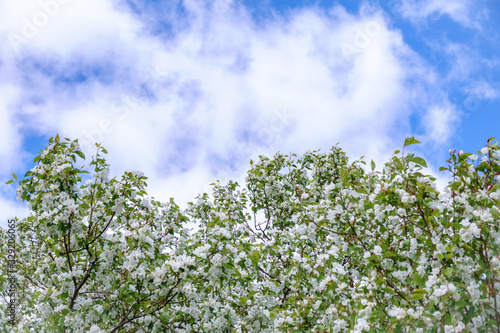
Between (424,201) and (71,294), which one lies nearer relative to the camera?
(424,201)

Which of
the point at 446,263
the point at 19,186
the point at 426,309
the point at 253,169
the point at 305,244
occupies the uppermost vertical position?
the point at 253,169

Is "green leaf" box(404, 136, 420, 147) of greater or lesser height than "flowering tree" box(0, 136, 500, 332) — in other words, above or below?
above

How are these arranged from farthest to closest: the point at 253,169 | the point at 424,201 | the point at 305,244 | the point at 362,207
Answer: the point at 253,169 → the point at 305,244 → the point at 362,207 → the point at 424,201

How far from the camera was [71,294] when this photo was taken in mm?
5391

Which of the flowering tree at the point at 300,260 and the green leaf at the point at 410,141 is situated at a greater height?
the green leaf at the point at 410,141

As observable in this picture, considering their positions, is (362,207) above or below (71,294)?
above

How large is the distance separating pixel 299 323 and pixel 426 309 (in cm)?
233

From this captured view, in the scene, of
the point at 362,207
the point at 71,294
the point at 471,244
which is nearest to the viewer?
the point at 471,244

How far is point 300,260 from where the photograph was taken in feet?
21.9

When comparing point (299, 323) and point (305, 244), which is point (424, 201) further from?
point (305, 244)

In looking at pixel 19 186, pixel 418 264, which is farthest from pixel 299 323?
pixel 19 186

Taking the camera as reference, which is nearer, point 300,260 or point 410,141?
point 410,141

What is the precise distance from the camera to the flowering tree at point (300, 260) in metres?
3.62

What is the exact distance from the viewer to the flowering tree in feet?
11.9
